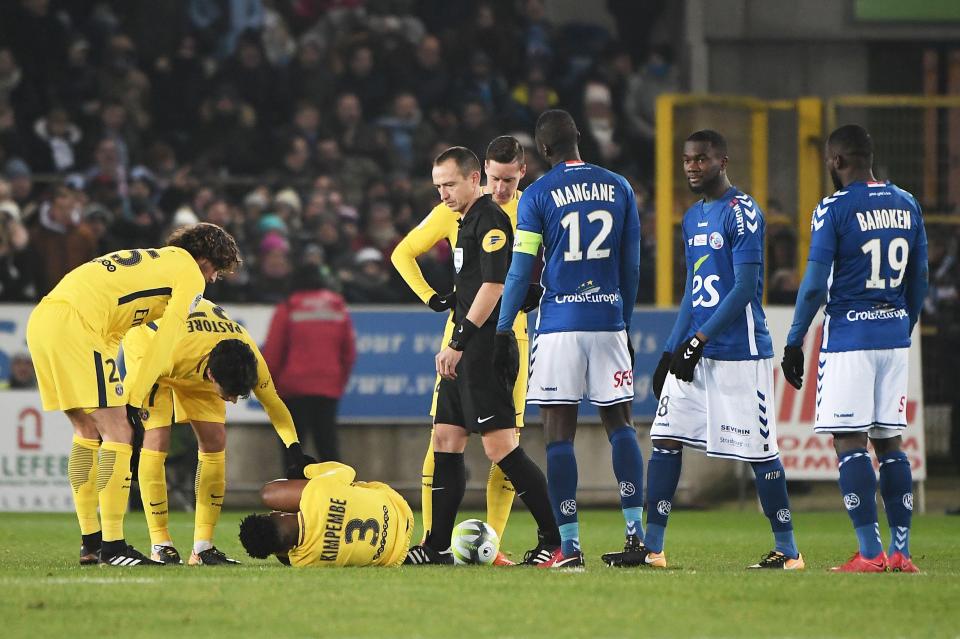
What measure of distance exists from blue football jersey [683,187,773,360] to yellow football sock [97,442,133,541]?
308cm

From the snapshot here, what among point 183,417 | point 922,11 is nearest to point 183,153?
point 922,11

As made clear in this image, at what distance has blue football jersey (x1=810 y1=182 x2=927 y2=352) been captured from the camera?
839cm

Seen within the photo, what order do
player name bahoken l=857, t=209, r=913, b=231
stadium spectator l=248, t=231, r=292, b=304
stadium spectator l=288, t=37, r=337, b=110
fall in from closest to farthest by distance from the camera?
player name bahoken l=857, t=209, r=913, b=231
stadium spectator l=248, t=231, r=292, b=304
stadium spectator l=288, t=37, r=337, b=110

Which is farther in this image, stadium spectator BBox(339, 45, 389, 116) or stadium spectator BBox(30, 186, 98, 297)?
stadium spectator BBox(339, 45, 389, 116)

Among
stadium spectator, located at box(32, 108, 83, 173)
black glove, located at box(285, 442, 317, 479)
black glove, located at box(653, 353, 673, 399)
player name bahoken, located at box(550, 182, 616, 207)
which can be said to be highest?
stadium spectator, located at box(32, 108, 83, 173)

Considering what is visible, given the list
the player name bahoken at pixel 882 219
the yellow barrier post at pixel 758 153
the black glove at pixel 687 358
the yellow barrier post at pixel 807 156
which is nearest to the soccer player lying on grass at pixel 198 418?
the black glove at pixel 687 358

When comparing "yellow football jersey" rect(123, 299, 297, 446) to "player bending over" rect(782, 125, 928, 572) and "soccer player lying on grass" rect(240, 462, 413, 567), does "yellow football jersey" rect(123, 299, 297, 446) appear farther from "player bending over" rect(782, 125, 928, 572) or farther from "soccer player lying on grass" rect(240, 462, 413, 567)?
"player bending over" rect(782, 125, 928, 572)

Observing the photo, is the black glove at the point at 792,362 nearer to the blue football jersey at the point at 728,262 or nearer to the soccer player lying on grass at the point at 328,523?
the blue football jersey at the point at 728,262

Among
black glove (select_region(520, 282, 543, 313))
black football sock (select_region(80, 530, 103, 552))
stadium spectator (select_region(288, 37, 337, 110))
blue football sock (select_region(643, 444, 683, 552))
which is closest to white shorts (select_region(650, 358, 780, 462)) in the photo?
blue football sock (select_region(643, 444, 683, 552))

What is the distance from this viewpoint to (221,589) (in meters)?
7.31

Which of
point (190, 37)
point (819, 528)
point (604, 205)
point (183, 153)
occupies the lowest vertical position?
point (819, 528)

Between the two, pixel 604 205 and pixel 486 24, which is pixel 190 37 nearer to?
pixel 486 24

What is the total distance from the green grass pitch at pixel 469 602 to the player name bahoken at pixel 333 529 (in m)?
0.19

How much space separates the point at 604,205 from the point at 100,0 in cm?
1471
